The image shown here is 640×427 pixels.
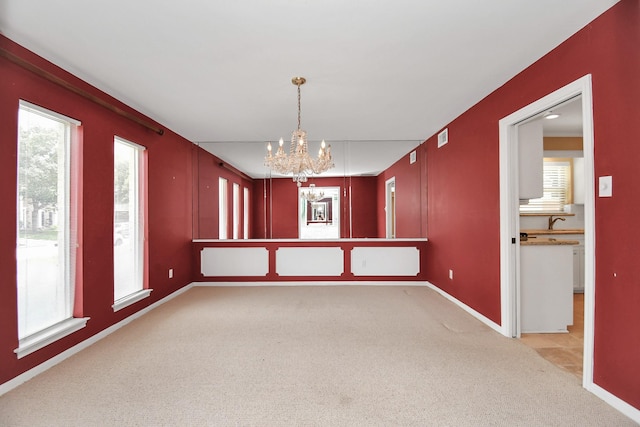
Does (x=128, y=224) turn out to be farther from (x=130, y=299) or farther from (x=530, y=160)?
(x=530, y=160)

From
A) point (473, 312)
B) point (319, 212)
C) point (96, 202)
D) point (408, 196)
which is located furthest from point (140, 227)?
point (408, 196)

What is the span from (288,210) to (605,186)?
14.1ft

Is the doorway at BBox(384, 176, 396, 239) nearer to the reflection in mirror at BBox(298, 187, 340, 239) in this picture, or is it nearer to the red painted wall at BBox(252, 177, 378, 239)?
the red painted wall at BBox(252, 177, 378, 239)

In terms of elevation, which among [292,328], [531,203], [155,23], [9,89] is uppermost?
[155,23]

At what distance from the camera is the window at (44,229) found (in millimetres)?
2279

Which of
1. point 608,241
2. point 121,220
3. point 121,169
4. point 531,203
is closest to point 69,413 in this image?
point 121,220

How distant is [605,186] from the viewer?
6.32 ft

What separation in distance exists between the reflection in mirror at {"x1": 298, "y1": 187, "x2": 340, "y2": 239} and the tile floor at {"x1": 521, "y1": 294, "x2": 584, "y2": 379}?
10.4 feet

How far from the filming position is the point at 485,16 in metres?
1.96

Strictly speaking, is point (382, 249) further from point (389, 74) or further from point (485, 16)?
point (485, 16)

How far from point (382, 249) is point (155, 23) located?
4.23m

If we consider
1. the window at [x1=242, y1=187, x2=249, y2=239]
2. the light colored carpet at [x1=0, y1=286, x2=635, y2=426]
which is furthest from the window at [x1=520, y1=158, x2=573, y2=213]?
the window at [x1=242, y1=187, x2=249, y2=239]

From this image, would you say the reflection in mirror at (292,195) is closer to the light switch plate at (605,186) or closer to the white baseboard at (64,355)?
the white baseboard at (64,355)

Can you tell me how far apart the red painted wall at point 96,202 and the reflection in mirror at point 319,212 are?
6.37 feet
